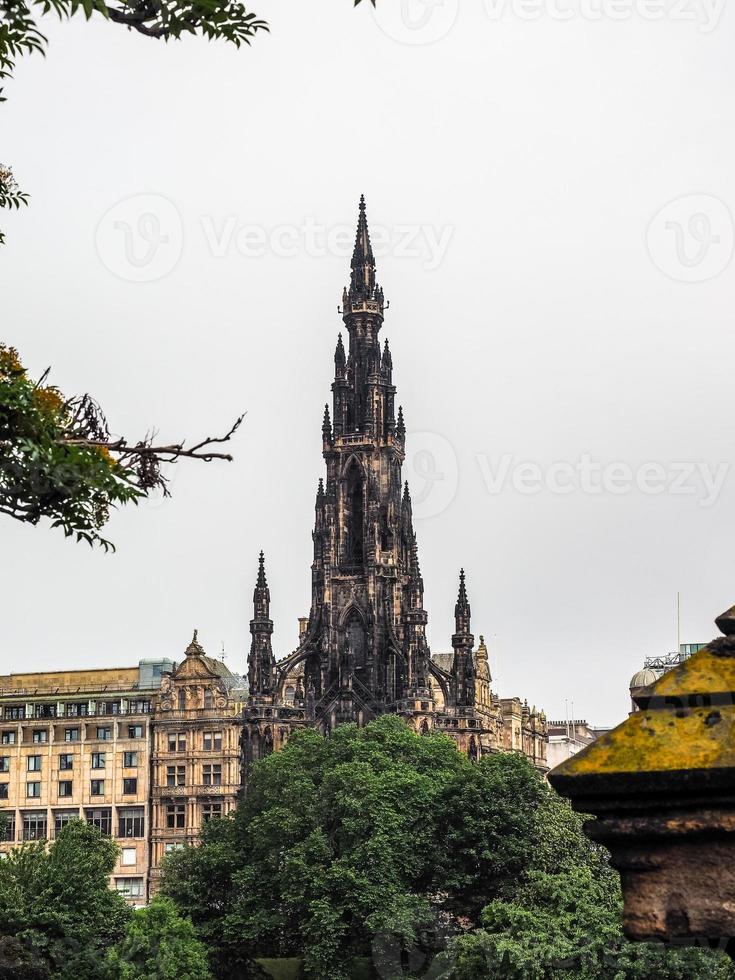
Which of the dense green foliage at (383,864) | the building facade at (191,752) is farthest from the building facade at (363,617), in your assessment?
the dense green foliage at (383,864)

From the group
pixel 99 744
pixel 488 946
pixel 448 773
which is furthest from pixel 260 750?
pixel 488 946

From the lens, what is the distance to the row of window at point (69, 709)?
113 meters

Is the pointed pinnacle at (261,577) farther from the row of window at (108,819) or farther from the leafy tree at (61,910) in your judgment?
the leafy tree at (61,910)

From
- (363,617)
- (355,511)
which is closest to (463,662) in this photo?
(363,617)

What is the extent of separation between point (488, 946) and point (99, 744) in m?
59.5

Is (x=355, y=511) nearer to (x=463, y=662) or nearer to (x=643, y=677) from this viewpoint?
(x=463, y=662)

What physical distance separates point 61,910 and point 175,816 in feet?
129

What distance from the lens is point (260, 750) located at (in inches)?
4011

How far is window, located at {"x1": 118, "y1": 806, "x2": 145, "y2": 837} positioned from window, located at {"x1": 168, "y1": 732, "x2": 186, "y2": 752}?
169 inches

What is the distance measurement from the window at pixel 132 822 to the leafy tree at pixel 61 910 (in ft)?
113

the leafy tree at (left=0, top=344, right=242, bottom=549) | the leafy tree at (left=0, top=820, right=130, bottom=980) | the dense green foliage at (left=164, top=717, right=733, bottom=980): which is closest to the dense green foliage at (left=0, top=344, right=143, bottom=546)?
the leafy tree at (left=0, top=344, right=242, bottom=549)

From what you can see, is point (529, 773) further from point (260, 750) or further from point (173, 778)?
point (173, 778)

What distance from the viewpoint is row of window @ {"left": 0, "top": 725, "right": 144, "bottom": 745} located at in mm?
111125

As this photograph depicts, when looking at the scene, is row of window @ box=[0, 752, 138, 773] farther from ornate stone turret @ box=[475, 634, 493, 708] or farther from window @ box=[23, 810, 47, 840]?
ornate stone turret @ box=[475, 634, 493, 708]
